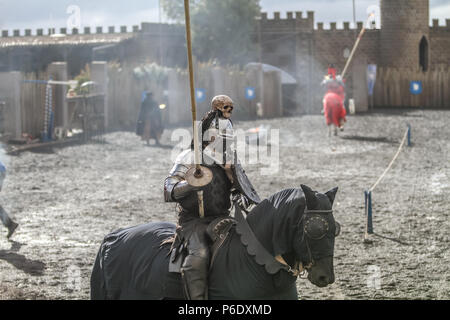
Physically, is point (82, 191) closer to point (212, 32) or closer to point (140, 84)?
point (140, 84)

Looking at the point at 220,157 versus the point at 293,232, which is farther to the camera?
the point at 220,157

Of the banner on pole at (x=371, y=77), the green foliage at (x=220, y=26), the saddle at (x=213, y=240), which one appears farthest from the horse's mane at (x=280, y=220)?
the green foliage at (x=220, y=26)

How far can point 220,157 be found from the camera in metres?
4.36

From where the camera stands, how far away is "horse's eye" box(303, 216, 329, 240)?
3799 millimetres

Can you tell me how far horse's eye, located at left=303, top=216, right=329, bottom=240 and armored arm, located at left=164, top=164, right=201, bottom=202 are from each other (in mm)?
717

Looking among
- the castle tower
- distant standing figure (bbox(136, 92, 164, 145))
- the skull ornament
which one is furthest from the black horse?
the castle tower

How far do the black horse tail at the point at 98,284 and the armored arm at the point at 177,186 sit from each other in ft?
2.46

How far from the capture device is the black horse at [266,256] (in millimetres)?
3834

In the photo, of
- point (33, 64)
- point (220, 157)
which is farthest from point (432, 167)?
point (33, 64)

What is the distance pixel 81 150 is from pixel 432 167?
801 cm

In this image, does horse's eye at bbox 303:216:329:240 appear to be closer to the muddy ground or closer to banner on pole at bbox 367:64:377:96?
the muddy ground

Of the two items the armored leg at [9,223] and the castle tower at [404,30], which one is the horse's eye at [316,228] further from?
the castle tower at [404,30]

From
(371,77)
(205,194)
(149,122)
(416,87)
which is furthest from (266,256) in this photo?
(416,87)

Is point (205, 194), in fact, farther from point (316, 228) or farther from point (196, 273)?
point (316, 228)
